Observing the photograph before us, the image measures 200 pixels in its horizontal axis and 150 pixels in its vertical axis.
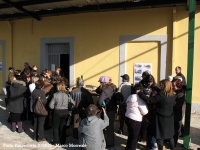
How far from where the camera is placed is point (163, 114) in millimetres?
3873

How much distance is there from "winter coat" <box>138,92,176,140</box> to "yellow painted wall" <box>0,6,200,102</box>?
12.3ft

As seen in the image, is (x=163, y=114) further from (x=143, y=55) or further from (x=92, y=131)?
(x=143, y=55)

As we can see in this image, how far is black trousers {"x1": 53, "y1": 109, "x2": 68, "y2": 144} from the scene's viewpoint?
469 cm

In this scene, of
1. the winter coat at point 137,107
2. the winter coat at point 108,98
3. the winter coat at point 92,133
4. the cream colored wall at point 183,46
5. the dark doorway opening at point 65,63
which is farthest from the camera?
the dark doorway opening at point 65,63

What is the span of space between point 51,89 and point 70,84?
3.40 meters

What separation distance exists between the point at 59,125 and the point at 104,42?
14.0 ft

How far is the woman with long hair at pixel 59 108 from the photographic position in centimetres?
464

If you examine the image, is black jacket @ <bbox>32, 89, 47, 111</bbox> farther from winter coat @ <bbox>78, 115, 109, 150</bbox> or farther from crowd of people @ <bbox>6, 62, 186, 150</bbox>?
winter coat @ <bbox>78, 115, 109, 150</bbox>

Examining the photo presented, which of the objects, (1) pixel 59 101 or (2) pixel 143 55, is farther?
(2) pixel 143 55

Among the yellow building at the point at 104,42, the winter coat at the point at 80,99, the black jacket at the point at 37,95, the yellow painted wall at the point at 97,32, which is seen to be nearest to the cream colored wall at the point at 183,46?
the yellow building at the point at 104,42

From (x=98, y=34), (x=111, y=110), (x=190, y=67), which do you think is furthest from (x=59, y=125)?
(x=98, y=34)

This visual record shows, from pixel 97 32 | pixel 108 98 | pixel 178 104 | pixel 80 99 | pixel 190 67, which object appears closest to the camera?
pixel 178 104

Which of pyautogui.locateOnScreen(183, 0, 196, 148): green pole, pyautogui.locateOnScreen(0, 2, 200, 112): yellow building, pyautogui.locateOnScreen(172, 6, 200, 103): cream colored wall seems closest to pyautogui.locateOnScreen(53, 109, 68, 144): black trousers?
pyautogui.locateOnScreen(183, 0, 196, 148): green pole

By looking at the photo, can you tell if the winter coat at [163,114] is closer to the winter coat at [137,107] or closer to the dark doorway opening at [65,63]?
the winter coat at [137,107]
